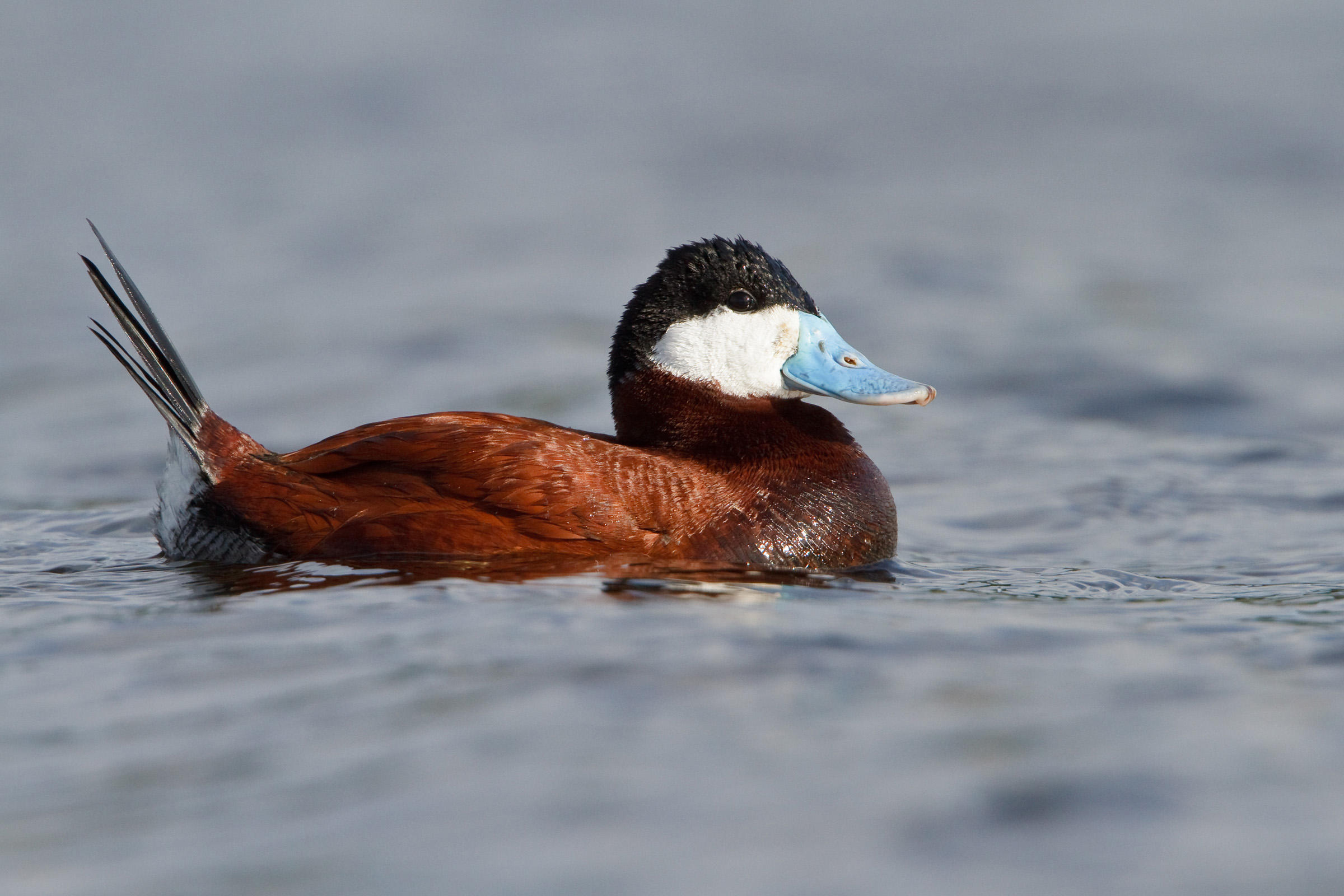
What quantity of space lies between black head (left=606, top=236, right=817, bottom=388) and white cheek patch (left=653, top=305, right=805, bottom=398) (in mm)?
29

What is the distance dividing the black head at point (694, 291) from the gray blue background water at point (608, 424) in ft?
3.57

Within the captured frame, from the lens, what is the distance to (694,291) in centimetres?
509

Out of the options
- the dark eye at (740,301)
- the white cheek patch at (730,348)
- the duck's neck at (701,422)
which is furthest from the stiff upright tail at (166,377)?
the dark eye at (740,301)

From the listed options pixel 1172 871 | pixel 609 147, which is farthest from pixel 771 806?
pixel 609 147

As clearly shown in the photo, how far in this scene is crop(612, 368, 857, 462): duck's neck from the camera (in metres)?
5.08

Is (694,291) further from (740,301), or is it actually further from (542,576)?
(542,576)

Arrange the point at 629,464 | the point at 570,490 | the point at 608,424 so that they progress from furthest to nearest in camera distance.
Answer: the point at 608,424 < the point at 629,464 < the point at 570,490

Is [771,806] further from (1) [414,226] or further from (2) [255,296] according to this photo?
(1) [414,226]

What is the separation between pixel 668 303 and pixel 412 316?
5487 mm

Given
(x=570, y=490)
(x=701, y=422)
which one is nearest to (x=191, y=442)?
(x=570, y=490)

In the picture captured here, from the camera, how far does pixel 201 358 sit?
941 cm

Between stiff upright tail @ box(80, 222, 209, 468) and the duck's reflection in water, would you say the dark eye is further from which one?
stiff upright tail @ box(80, 222, 209, 468)

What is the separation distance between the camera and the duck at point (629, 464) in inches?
180

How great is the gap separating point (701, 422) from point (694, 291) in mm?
Result: 438
